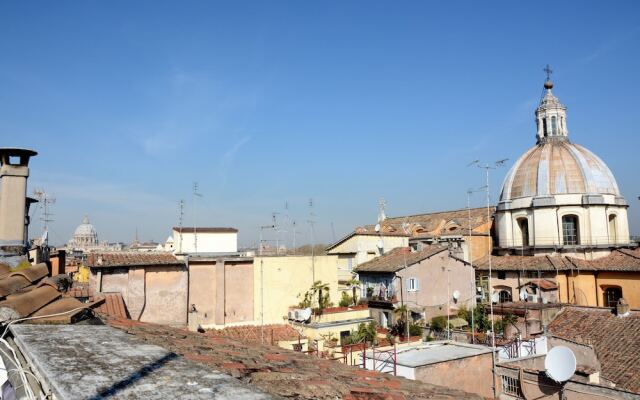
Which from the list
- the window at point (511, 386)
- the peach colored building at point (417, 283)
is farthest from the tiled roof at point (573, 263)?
the window at point (511, 386)

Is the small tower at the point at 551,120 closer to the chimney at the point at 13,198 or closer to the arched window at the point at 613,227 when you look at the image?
the arched window at the point at 613,227

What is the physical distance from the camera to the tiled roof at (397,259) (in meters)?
29.4

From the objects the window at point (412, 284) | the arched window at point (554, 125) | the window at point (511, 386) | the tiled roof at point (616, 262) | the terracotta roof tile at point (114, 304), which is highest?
the arched window at point (554, 125)

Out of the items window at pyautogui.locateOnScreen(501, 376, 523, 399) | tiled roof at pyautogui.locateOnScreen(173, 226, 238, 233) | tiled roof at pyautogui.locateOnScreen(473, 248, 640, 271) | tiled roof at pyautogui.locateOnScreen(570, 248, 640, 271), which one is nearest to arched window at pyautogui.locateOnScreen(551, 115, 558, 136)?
tiled roof at pyautogui.locateOnScreen(473, 248, 640, 271)

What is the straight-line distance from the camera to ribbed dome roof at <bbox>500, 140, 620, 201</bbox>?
3984cm

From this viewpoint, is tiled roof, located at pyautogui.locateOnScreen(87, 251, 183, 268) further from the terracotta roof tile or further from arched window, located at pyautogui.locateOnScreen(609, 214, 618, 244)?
arched window, located at pyautogui.locateOnScreen(609, 214, 618, 244)

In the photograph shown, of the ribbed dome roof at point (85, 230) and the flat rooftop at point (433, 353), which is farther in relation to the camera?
the ribbed dome roof at point (85, 230)

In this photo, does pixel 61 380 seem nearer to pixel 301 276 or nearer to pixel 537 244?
pixel 301 276

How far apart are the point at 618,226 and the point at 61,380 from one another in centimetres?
4605

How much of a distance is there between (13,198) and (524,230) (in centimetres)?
3939

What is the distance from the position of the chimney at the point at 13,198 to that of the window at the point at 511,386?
1489 cm

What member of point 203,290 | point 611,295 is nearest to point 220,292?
point 203,290

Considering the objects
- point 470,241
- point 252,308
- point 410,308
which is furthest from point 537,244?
point 252,308

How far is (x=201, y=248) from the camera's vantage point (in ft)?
98.9
